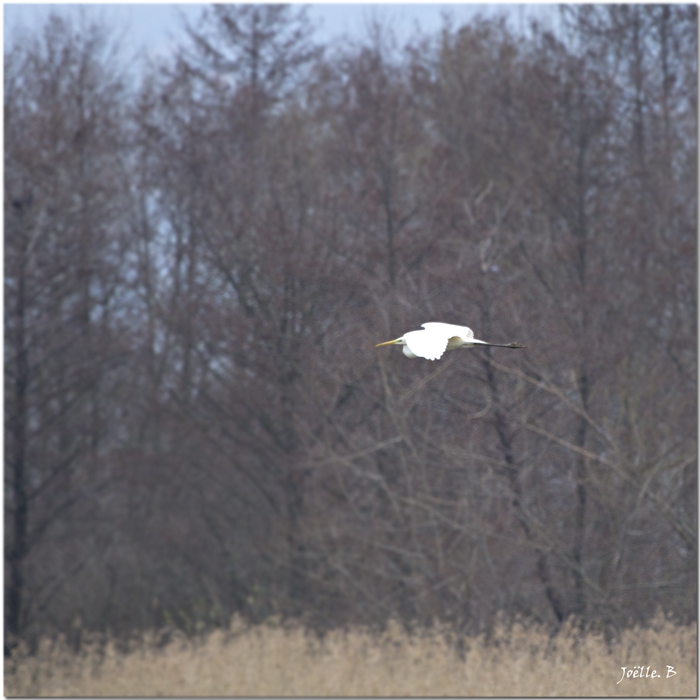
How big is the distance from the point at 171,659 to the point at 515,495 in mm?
3655

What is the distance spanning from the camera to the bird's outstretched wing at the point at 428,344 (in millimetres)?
3441

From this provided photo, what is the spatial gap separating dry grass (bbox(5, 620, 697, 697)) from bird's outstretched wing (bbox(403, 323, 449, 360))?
4117 mm

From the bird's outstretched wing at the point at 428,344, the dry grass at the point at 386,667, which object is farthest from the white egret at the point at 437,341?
the dry grass at the point at 386,667

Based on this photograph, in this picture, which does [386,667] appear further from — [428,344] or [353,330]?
[428,344]

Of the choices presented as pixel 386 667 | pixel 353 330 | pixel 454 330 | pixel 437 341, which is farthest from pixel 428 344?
pixel 353 330

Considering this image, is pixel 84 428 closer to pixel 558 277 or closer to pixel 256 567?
pixel 256 567

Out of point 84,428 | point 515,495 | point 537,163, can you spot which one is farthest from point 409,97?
point 515,495

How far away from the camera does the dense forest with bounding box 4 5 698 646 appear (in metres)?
8.64

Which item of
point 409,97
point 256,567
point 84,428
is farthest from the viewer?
point 409,97

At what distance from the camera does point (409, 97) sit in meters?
14.0

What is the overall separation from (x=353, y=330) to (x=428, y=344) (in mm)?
6254

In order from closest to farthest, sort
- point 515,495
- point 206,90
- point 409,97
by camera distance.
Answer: point 515,495
point 409,97
point 206,90

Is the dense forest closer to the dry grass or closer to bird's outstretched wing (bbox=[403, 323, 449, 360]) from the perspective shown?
the dry grass

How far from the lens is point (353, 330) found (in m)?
9.82
